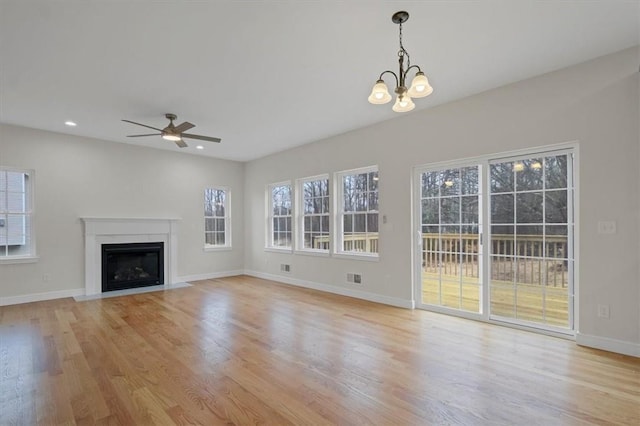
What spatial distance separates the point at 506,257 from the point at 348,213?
2.64 meters

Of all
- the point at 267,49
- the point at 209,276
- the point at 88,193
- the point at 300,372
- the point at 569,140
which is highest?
the point at 267,49

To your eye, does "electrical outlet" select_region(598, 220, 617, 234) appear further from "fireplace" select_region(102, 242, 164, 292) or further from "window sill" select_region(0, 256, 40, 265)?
"window sill" select_region(0, 256, 40, 265)

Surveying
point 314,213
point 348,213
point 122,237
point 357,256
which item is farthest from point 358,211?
point 122,237

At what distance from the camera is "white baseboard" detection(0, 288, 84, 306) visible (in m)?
5.06

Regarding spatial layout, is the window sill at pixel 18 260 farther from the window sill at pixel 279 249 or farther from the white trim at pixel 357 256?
the white trim at pixel 357 256

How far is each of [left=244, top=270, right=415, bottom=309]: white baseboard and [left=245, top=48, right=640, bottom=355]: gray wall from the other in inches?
0.9

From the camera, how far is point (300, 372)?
8.87 ft

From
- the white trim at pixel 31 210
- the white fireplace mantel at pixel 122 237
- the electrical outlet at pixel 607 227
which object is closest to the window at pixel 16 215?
the white trim at pixel 31 210

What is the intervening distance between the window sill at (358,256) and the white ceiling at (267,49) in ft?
7.59

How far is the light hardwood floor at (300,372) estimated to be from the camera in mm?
2125

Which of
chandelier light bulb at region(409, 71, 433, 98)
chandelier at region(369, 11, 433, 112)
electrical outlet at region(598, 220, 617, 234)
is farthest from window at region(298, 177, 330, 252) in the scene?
electrical outlet at region(598, 220, 617, 234)

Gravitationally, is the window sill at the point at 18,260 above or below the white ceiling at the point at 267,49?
below

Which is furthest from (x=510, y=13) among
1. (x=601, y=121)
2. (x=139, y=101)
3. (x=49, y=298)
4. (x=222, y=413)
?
(x=49, y=298)

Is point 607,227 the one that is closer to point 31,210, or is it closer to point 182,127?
point 182,127
